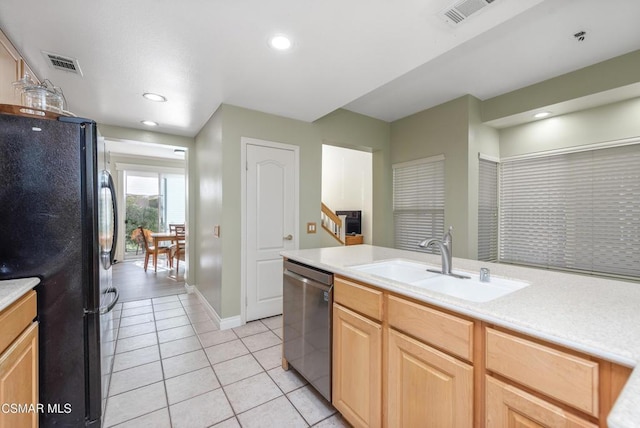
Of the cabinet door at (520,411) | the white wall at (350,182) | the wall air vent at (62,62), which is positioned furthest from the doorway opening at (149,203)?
the cabinet door at (520,411)

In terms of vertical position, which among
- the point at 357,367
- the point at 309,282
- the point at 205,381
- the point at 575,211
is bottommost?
the point at 205,381

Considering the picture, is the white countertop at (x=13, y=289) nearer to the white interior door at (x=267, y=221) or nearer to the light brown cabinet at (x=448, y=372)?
the light brown cabinet at (x=448, y=372)

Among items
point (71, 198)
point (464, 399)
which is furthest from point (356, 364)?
point (71, 198)

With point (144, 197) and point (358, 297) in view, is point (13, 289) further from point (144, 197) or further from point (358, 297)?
point (144, 197)

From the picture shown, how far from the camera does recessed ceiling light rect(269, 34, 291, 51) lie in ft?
5.99

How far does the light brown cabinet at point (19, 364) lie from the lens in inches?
41.4

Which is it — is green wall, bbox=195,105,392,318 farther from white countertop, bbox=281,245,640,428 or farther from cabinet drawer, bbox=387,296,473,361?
cabinet drawer, bbox=387,296,473,361

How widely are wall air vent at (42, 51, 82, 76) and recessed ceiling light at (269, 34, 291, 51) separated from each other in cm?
153

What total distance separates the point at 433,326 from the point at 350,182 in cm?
490

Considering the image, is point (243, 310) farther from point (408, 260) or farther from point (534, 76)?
point (534, 76)

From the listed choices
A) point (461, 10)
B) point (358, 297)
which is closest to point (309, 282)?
point (358, 297)

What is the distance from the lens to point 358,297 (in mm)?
1517

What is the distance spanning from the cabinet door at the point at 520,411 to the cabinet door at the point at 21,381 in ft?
5.80

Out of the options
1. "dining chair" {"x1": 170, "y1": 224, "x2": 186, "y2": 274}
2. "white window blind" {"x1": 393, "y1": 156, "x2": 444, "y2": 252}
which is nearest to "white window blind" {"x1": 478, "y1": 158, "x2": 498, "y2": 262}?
"white window blind" {"x1": 393, "y1": 156, "x2": 444, "y2": 252}
